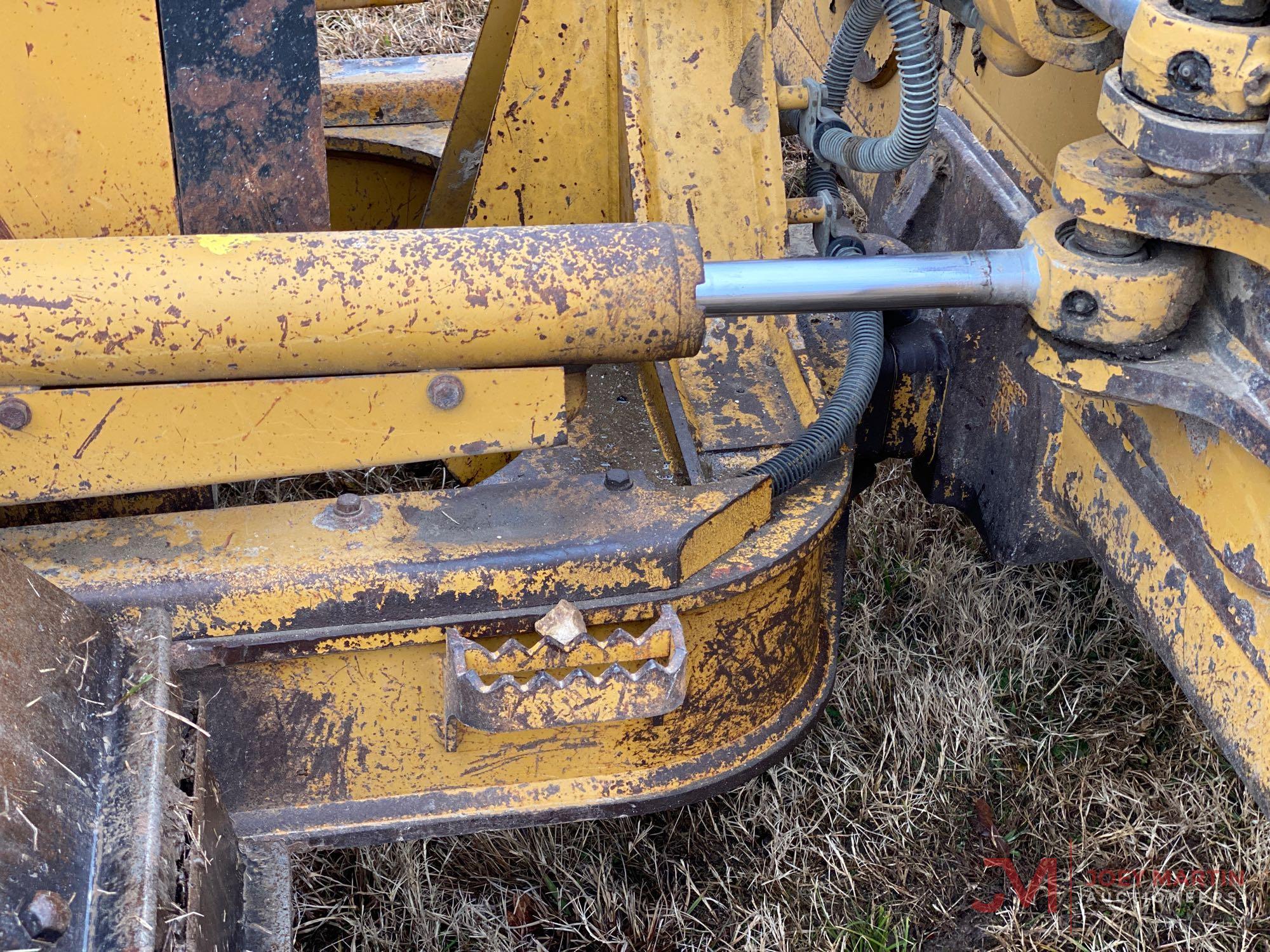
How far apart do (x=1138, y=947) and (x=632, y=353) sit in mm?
1253

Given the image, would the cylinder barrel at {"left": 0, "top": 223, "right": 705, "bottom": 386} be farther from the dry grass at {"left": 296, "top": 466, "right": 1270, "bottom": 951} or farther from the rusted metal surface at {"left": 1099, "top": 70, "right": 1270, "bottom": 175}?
the dry grass at {"left": 296, "top": 466, "right": 1270, "bottom": 951}

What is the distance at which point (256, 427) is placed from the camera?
1591mm

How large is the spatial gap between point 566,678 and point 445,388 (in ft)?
1.27

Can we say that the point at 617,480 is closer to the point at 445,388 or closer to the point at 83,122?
the point at 445,388

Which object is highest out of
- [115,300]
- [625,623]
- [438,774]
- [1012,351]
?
[115,300]

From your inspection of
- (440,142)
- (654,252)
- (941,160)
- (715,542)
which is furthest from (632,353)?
(440,142)

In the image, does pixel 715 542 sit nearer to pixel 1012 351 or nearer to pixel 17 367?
pixel 1012 351

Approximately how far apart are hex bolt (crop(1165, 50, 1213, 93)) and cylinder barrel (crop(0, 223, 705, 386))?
0.51m

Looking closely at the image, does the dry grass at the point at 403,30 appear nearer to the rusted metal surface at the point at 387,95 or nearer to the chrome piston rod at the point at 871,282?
the rusted metal surface at the point at 387,95

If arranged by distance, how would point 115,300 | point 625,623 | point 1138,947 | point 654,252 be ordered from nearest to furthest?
point 115,300, point 654,252, point 625,623, point 1138,947

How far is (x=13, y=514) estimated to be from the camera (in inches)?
67.0

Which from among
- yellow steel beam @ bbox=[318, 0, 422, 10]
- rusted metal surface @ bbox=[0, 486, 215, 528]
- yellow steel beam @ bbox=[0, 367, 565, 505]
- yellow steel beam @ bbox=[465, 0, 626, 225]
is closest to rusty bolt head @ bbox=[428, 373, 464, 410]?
yellow steel beam @ bbox=[0, 367, 565, 505]

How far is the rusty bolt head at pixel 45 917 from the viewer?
108cm

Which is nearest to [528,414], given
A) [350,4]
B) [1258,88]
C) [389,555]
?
[389,555]
